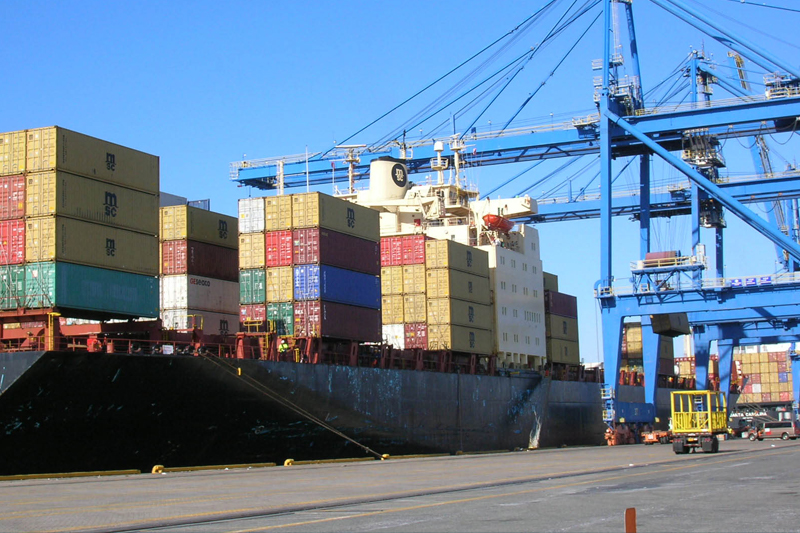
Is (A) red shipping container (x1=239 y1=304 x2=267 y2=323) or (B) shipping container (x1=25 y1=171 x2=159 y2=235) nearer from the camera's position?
(B) shipping container (x1=25 y1=171 x2=159 y2=235)

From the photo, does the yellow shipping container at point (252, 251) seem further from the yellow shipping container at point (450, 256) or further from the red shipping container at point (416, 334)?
the yellow shipping container at point (450, 256)

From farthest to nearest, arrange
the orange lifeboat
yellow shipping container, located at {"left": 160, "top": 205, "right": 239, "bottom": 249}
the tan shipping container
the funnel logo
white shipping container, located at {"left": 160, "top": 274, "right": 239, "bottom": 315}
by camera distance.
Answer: the funnel logo → the orange lifeboat → the tan shipping container → yellow shipping container, located at {"left": 160, "top": 205, "right": 239, "bottom": 249} → white shipping container, located at {"left": 160, "top": 274, "right": 239, "bottom": 315}

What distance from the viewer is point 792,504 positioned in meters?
14.7

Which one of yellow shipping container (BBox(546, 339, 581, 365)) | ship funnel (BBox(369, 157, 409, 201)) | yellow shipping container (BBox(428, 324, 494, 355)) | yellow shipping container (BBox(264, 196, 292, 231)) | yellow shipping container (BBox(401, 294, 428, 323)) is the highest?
ship funnel (BBox(369, 157, 409, 201))

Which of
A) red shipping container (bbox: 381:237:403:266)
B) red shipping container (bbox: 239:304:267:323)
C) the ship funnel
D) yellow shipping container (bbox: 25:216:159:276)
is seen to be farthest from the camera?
the ship funnel

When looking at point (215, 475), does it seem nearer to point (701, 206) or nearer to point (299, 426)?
point (299, 426)

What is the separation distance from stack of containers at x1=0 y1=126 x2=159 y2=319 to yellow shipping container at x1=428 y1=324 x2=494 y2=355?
1704 cm

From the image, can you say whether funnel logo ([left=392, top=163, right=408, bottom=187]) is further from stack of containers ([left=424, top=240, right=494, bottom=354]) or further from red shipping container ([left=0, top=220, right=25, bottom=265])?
red shipping container ([left=0, top=220, right=25, bottom=265])

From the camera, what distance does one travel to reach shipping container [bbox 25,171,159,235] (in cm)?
2547

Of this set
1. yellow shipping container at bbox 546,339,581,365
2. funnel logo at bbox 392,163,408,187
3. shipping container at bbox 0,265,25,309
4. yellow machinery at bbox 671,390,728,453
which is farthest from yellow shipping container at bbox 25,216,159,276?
yellow shipping container at bbox 546,339,581,365

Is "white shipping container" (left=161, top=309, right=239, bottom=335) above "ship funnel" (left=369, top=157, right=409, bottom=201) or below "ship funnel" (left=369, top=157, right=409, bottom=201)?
below

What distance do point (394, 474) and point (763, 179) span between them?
1354 inches

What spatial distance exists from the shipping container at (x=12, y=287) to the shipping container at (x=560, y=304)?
3654 centimetres

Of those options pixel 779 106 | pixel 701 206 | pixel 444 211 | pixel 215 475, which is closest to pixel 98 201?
pixel 215 475
